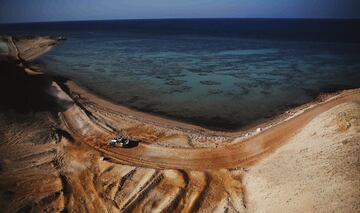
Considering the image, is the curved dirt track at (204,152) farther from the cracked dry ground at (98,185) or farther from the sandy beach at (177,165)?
the cracked dry ground at (98,185)

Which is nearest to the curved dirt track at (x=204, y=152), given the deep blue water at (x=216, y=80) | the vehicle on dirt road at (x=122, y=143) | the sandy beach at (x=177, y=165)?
the sandy beach at (x=177, y=165)

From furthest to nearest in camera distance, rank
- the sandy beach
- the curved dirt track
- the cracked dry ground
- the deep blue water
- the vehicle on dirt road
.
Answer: the deep blue water → the vehicle on dirt road → the curved dirt track → the cracked dry ground → the sandy beach

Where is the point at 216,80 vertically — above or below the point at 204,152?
above

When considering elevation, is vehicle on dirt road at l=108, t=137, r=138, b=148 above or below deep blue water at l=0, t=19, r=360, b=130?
below

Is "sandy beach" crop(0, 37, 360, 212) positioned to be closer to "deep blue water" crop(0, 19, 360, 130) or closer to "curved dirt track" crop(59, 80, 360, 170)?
"curved dirt track" crop(59, 80, 360, 170)

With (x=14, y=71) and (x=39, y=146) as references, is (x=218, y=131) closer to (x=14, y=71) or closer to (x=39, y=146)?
(x=39, y=146)

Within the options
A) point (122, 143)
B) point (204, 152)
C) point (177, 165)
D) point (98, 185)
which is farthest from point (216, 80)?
point (98, 185)

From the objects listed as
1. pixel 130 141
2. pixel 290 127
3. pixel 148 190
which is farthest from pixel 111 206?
pixel 290 127

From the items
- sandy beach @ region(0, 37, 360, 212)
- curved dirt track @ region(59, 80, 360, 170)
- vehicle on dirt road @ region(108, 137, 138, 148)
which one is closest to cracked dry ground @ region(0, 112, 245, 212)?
sandy beach @ region(0, 37, 360, 212)

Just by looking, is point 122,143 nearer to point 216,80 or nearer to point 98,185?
point 98,185
